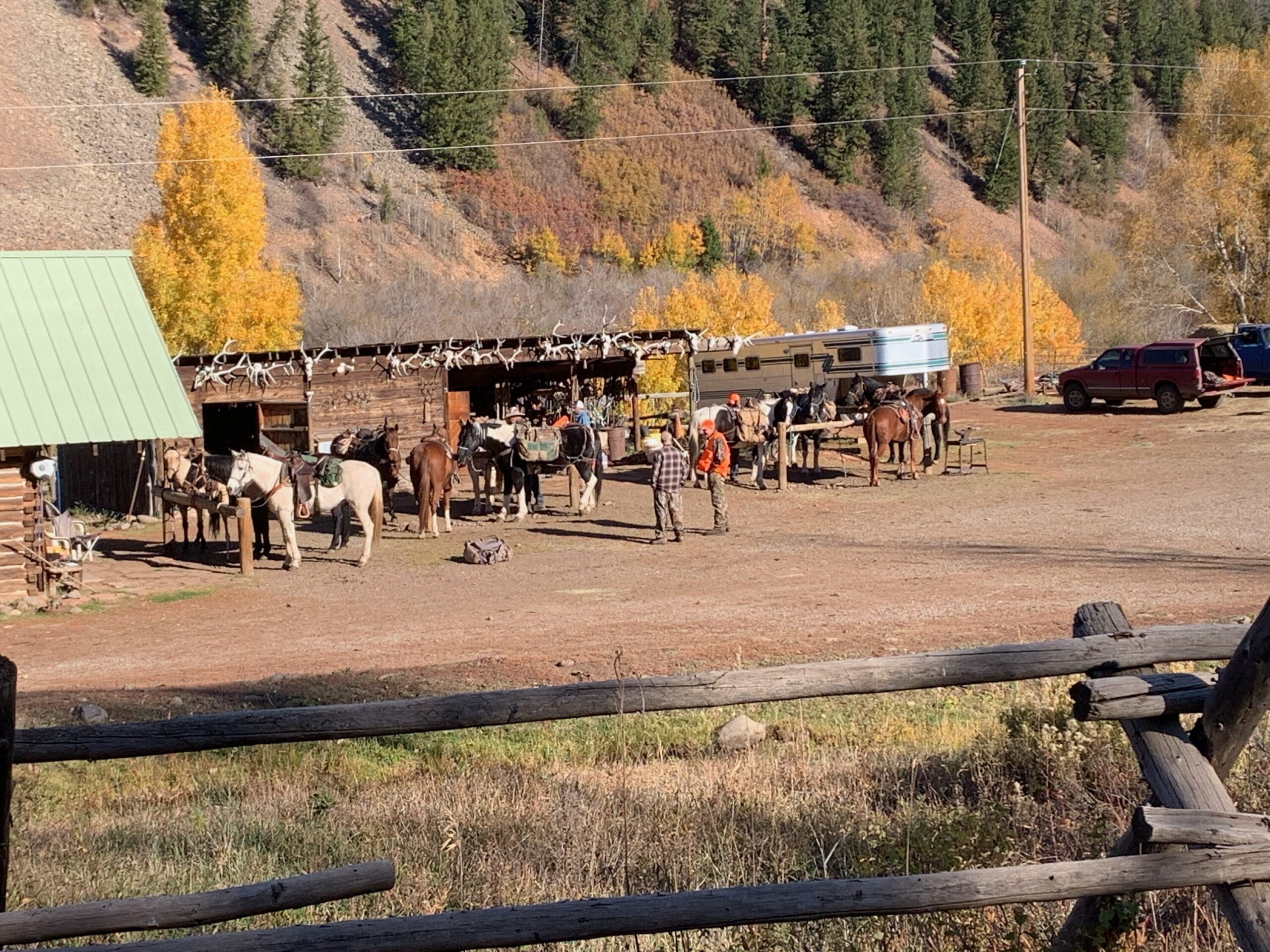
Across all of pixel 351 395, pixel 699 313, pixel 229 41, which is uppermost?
pixel 229 41

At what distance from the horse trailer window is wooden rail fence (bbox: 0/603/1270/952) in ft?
121

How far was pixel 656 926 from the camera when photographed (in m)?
3.95

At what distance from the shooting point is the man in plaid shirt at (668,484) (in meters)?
23.1

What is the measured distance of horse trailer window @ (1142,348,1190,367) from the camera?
1550 inches

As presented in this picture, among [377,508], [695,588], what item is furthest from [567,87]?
[695,588]

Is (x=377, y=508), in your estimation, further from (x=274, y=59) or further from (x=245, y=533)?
(x=274, y=59)

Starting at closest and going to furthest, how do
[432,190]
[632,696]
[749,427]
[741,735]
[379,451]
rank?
[632,696], [741,735], [379,451], [749,427], [432,190]

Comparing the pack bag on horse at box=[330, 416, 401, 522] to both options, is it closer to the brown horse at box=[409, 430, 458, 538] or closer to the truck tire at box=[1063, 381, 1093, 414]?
the brown horse at box=[409, 430, 458, 538]

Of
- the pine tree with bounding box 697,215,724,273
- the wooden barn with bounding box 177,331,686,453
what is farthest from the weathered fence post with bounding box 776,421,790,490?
the pine tree with bounding box 697,215,724,273

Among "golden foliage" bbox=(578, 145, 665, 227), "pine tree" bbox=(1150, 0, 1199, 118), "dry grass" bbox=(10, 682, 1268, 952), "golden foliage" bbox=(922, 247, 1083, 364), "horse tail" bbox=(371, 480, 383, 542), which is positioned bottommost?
"dry grass" bbox=(10, 682, 1268, 952)

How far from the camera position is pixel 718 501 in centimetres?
2473

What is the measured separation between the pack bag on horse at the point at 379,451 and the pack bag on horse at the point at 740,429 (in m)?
6.55

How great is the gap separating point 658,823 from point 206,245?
38917 mm

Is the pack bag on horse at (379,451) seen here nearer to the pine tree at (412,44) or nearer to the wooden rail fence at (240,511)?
the wooden rail fence at (240,511)
